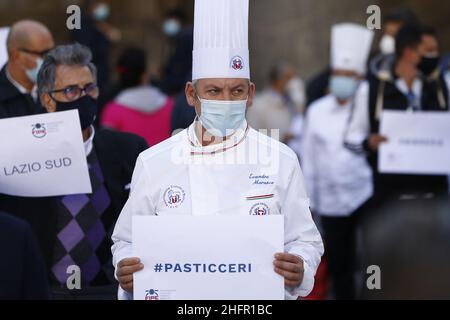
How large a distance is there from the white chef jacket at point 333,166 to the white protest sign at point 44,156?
3.55 meters

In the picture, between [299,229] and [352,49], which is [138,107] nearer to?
[352,49]

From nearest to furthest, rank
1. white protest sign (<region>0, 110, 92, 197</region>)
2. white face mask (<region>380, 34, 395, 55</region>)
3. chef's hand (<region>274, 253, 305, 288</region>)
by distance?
chef's hand (<region>274, 253, 305, 288</region>) < white protest sign (<region>0, 110, 92, 197</region>) < white face mask (<region>380, 34, 395, 55</region>)

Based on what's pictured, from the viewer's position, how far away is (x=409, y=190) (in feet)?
26.5

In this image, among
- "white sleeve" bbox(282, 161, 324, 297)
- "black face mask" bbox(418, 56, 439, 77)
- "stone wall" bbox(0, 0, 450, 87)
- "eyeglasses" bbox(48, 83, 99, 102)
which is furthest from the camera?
"stone wall" bbox(0, 0, 450, 87)

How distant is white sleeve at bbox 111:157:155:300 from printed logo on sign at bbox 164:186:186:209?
8cm

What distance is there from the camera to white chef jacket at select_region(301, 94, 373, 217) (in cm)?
909

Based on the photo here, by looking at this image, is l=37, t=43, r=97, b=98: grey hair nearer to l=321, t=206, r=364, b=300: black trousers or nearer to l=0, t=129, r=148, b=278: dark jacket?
l=0, t=129, r=148, b=278: dark jacket

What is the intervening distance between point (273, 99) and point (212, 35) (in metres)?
7.43

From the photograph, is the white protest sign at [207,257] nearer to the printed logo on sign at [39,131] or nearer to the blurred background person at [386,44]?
the printed logo on sign at [39,131]

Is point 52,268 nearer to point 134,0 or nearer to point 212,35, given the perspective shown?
point 212,35

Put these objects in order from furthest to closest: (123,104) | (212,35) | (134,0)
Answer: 1. (134,0)
2. (123,104)
3. (212,35)

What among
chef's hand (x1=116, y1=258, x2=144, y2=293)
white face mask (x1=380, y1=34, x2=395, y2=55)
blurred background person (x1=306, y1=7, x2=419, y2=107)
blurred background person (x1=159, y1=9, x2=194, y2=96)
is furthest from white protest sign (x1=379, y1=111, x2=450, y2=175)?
chef's hand (x1=116, y1=258, x2=144, y2=293)

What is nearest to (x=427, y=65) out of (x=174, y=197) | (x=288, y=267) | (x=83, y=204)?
(x=83, y=204)
